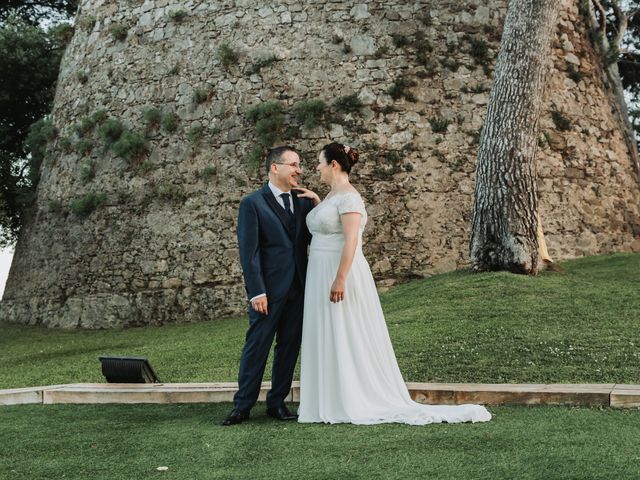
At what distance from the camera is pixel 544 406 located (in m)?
4.96

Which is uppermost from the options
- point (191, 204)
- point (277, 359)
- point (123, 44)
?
point (123, 44)

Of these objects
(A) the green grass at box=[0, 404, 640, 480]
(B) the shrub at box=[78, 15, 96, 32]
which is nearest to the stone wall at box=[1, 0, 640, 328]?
(B) the shrub at box=[78, 15, 96, 32]

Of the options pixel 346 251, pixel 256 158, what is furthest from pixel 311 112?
pixel 346 251

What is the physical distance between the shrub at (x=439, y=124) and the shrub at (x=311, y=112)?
→ 1.79 metres

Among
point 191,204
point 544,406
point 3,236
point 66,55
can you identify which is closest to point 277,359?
point 544,406

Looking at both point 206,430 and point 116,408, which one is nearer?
point 206,430

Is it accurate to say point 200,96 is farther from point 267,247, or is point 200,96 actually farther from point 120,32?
point 267,247

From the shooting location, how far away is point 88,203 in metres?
13.8

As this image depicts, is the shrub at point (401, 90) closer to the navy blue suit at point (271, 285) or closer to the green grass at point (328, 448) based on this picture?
the navy blue suit at point (271, 285)

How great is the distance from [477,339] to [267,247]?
3.08m

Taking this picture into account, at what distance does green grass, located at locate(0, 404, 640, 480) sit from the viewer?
3.54 meters

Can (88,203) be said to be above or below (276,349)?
above

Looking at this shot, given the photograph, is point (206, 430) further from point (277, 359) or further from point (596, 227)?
point (596, 227)

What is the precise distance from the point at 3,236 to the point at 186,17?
690cm
